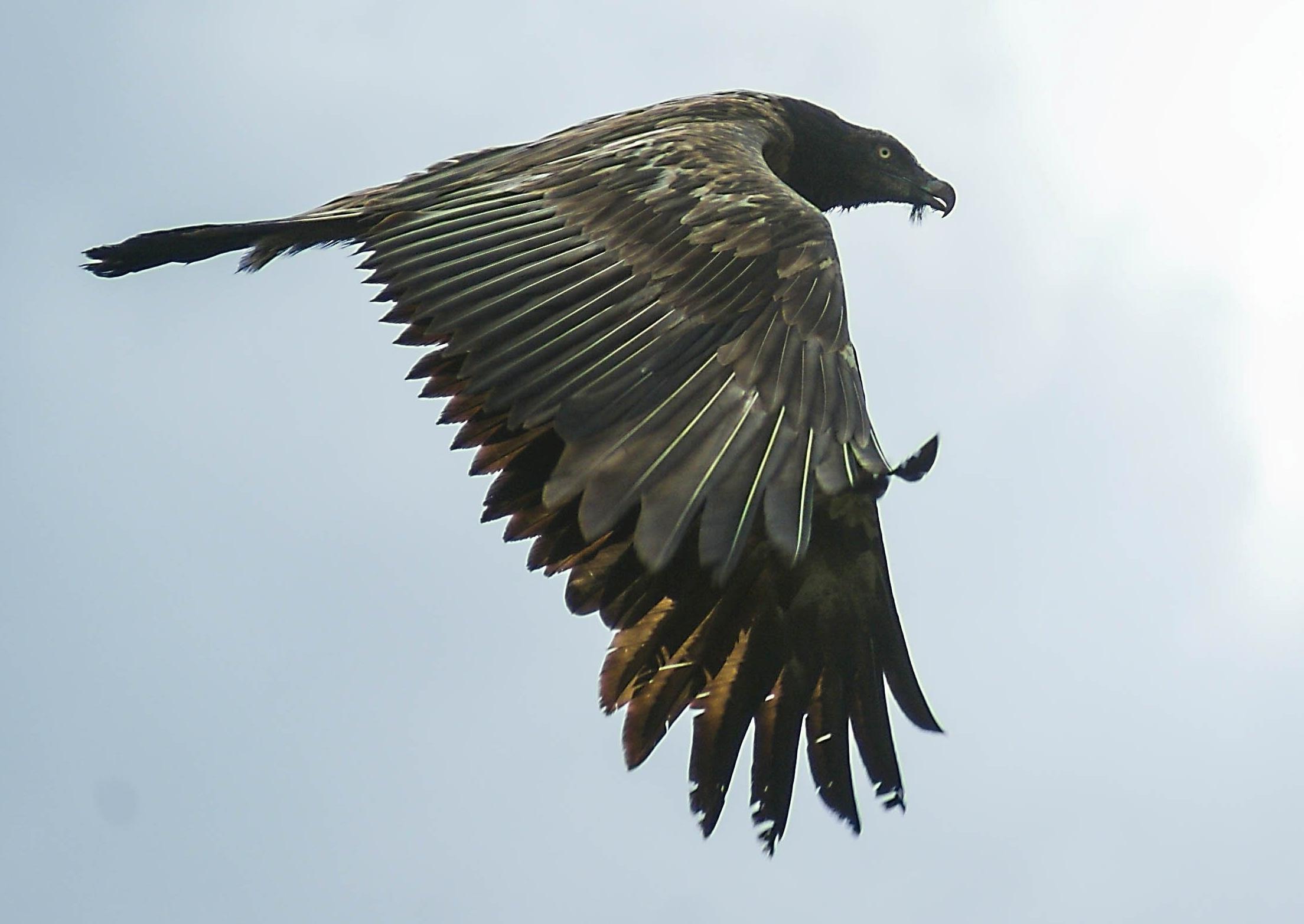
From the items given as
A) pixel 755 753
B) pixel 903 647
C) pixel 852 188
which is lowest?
pixel 755 753

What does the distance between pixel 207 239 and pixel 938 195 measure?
11.1ft

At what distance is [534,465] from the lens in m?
5.43

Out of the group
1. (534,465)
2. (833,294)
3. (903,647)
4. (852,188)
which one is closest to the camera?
(833,294)

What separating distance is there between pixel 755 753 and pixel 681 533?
6.06 feet

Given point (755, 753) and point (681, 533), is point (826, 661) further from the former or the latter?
point (681, 533)

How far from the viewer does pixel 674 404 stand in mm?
4469

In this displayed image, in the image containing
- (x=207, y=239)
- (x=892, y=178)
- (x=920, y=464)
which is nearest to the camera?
(x=920, y=464)

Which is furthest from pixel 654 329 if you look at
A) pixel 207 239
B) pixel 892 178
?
pixel 892 178

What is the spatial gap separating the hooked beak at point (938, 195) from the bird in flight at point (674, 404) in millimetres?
1392

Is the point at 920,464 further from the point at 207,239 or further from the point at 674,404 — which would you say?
the point at 207,239

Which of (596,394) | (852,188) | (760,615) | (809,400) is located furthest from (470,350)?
(852,188)

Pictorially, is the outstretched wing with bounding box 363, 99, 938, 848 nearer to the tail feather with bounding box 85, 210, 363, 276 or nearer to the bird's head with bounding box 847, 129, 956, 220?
the tail feather with bounding box 85, 210, 363, 276

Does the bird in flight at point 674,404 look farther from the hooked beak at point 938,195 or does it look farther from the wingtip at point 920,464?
the hooked beak at point 938,195

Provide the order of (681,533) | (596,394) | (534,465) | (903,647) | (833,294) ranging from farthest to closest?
(903,647)
(534,465)
(833,294)
(596,394)
(681,533)
